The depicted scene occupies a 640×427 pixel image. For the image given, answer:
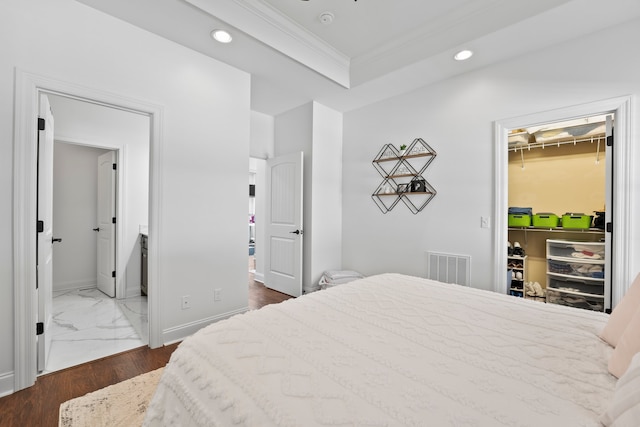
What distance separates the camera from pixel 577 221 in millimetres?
3230

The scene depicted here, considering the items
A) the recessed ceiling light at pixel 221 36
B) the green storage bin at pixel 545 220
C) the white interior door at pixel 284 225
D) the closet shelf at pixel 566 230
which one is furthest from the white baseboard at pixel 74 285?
the green storage bin at pixel 545 220

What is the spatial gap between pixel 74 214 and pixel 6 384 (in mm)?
2962

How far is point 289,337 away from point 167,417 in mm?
475

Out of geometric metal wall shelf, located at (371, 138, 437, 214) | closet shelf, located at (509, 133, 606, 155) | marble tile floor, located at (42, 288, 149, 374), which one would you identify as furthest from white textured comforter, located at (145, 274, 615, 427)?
closet shelf, located at (509, 133, 606, 155)

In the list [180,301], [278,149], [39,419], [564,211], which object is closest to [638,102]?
[564,211]

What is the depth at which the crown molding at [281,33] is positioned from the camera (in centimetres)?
223

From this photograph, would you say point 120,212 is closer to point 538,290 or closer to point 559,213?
point 538,290

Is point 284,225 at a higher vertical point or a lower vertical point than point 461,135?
lower

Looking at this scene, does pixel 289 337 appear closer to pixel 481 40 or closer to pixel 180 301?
pixel 180 301

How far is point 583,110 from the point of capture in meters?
2.36

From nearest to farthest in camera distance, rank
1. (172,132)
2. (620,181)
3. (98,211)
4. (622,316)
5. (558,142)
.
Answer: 1. (622,316)
2. (620,181)
3. (172,132)
4. (558,142)
5. (98,211)

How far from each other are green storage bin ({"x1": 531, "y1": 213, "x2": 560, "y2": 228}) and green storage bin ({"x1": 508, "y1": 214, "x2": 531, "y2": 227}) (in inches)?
3.0

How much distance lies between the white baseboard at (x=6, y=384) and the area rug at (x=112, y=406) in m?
0.44

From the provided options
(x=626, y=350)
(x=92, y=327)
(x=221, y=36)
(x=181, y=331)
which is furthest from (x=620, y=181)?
(x=92, y=327)
